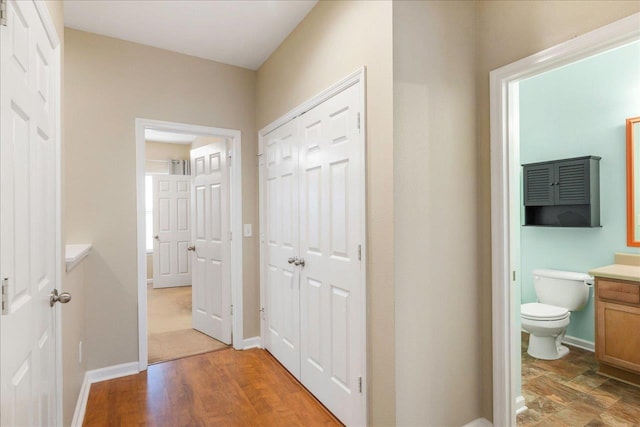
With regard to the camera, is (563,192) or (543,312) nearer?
(543,312)

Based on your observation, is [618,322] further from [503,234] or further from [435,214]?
[435,214]

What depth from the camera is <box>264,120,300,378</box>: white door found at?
8.67 feet

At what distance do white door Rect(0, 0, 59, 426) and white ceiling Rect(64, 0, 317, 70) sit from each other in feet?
3.62

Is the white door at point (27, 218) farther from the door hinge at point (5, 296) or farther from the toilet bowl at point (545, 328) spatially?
the toilet bowl at point (545, 328)

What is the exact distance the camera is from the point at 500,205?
1863 mm

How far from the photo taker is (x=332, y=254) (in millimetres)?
2176

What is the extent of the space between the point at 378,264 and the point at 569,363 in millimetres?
2419

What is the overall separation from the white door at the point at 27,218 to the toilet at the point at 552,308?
11.0 ft

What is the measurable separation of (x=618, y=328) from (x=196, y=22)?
3.99 m

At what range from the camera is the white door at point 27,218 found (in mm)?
966

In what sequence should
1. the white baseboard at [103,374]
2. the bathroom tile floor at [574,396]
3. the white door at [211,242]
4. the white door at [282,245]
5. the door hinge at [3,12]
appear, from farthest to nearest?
the white door at [211,242]
the white door at [282,245]
the white baseboard at [103,374]
the bathroom tile floor at [574,396]
the door hinge at [3,12]

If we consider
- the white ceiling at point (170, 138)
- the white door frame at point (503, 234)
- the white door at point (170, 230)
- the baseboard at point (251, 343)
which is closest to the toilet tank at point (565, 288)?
the white door frame at point (503, 234)

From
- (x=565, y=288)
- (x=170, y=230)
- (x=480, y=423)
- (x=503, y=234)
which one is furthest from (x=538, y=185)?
(x=170, y=230)

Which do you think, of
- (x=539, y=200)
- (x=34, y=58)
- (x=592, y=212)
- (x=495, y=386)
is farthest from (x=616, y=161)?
(x=34, y=58)
